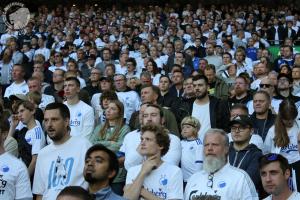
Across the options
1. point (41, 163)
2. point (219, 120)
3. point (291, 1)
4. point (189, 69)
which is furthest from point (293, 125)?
point (291, 1)

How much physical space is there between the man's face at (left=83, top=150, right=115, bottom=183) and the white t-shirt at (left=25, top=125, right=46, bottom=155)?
2.67 metres

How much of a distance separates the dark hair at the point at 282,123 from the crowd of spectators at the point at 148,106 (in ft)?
0.04

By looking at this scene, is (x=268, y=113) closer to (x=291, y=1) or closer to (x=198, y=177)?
(x=198, y=177)

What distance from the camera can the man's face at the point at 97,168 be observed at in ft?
14.5

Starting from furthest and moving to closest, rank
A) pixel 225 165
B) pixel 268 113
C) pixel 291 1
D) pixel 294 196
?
1. pixel 291 1
2. pixel 268 113
3. pixel 225 165
4. pixel 294 196

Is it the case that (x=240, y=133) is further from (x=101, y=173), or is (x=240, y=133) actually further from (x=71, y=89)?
(x=71, y=89)

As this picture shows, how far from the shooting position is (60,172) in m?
5.49

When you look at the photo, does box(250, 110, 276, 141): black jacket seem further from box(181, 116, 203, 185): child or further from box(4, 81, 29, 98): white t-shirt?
box(4, 81, 29, 98): white t-shirt

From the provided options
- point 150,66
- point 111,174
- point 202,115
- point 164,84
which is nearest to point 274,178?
point 111,174

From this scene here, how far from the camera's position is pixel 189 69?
43.4ft

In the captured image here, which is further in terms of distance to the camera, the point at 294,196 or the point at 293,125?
the point at 293,125

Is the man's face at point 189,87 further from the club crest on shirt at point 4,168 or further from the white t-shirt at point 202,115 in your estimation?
the club crest on shirt at point 4,168

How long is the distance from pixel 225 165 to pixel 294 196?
649mm

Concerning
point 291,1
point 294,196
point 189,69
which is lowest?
point 294,196
